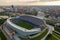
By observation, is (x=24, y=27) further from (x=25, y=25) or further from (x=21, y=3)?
(x=21, y=3)

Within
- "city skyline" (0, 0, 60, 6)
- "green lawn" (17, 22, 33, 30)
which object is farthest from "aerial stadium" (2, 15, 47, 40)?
"city skyline" (0, 0, 60, 6)

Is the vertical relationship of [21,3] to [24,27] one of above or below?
above

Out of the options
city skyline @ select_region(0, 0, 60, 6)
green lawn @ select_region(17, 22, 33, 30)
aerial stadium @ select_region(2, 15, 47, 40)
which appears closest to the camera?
aerial stadium @ select_region(2, 15, 47, 40)

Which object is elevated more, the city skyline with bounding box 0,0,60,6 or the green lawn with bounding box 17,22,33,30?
the city skyline with bounding box 0,0,60,6

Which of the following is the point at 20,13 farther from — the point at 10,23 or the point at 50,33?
the point at 50,33

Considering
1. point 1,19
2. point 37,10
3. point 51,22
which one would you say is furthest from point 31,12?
point 1,19

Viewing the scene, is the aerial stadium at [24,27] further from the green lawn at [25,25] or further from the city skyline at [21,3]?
the city skyline at [21,3]

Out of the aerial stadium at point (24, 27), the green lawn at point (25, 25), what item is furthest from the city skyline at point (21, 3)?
the green lawn at point (25, 25)

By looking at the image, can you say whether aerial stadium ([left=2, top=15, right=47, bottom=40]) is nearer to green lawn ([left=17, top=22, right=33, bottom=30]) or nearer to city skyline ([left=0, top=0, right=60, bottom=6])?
green lawn ([left=17, top=22, right=33, bottom=30])

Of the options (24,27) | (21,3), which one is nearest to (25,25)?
(24,27)

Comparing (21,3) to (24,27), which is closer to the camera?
(24,27)
